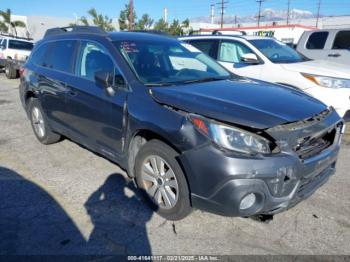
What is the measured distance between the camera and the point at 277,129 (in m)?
2.78

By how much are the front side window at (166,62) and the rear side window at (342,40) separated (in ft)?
23.2

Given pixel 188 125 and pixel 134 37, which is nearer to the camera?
pixel 188 125

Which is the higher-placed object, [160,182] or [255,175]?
[255,175]

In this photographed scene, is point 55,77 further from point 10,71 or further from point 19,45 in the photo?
point 19,45

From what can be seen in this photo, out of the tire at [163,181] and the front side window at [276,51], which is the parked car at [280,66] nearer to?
the front side window at [276,51]

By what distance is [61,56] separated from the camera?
4816 mm

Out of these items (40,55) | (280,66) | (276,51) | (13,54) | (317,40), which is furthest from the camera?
(13,54)

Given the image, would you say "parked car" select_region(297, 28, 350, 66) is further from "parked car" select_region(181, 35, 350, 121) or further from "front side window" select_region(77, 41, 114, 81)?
"front side window" select_region(77, 41, 114, 81)

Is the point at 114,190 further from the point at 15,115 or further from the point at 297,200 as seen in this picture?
the point at 15,115

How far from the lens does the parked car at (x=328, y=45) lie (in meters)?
9.78

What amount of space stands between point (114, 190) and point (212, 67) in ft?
6.48

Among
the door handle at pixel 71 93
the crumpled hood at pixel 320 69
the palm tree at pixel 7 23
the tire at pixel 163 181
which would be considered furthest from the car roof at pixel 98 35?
Result: the palm tree at pixel 7 23

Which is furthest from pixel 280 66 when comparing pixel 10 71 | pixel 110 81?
pixel 10 71

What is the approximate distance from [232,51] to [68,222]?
5407 mm
